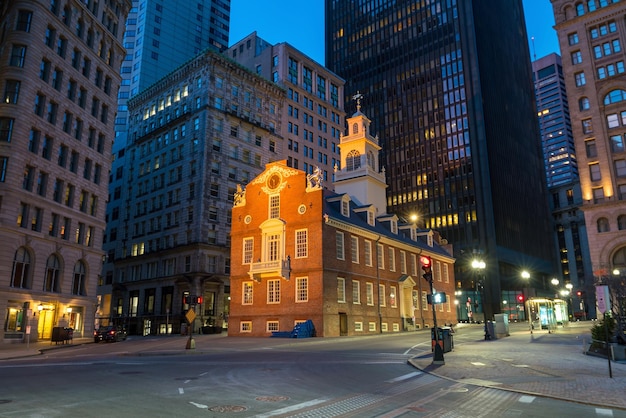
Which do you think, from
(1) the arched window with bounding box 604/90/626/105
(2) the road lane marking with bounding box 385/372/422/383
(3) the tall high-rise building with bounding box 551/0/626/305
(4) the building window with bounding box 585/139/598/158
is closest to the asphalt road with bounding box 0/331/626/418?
(2) the road lane marking with bounding box 385/372/422/383

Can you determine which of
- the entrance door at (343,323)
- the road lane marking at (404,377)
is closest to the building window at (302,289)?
the entrance door at (343,323)

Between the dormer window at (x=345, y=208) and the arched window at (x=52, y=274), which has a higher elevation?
the dormer window at (x=345, y=208)

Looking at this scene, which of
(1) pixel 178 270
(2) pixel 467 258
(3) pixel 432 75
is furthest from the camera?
(3) pixel 432 75

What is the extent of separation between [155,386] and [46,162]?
4009cm

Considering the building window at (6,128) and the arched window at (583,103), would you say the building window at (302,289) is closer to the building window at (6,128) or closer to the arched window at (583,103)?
the building window at (6,128)

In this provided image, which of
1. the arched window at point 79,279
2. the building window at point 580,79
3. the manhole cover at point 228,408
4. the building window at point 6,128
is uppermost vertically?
the building window at point 580,79

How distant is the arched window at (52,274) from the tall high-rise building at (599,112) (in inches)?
2606

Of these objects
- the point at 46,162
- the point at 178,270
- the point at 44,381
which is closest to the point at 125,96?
the point at 178,270

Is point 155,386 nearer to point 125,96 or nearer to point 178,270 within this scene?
point 178,270

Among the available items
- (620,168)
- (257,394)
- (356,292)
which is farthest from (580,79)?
(257,394)

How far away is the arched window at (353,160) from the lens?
6138 centimetres

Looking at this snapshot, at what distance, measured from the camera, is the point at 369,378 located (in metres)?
15.8

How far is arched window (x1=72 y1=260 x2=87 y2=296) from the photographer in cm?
5062

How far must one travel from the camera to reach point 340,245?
47.2 meters
